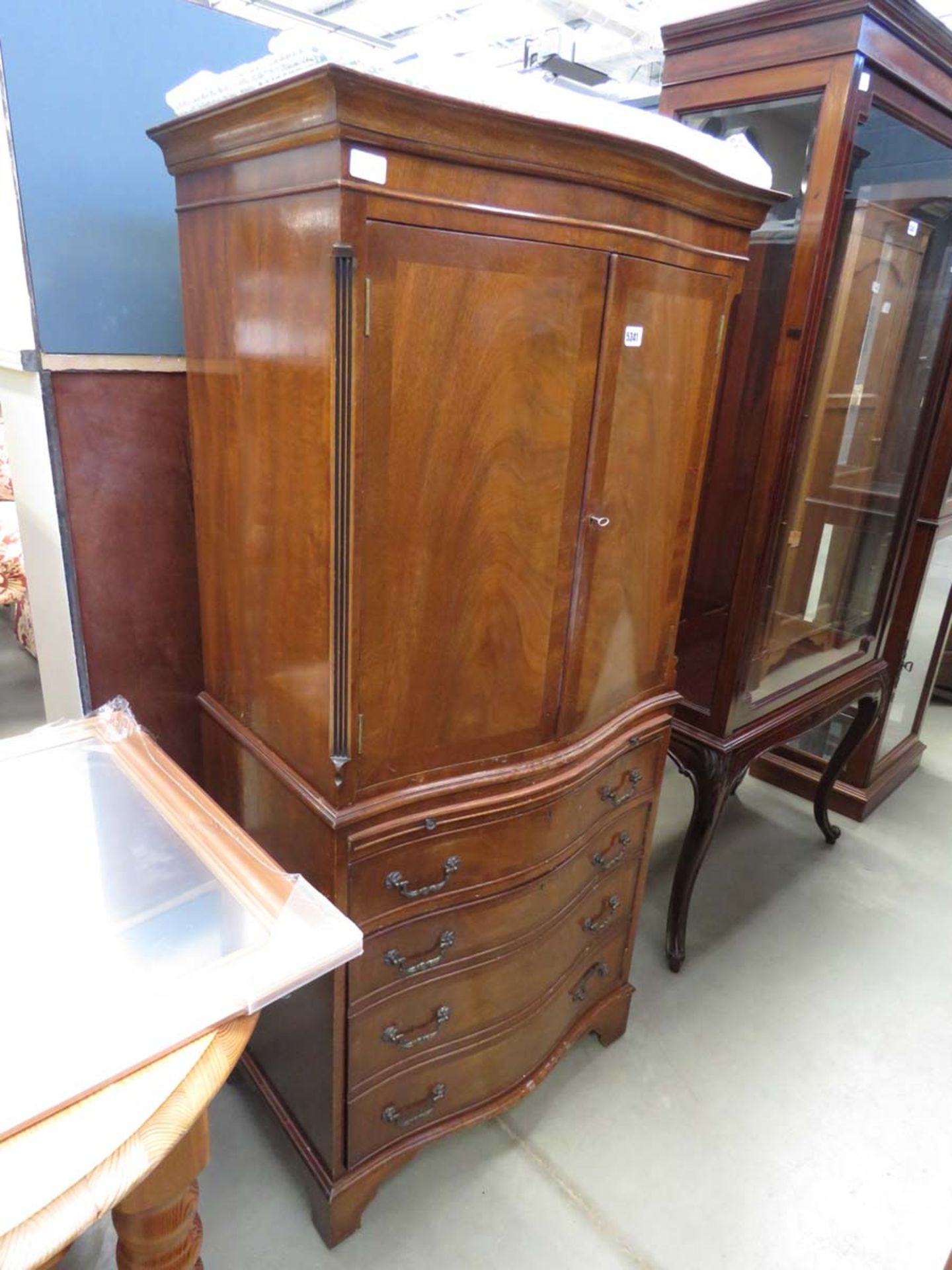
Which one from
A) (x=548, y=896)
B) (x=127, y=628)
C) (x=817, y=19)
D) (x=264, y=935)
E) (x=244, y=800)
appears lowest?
(x=548, y=896)

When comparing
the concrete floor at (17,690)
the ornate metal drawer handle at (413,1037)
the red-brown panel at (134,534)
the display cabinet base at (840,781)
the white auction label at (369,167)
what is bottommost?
the display cabinet base at (840,781)

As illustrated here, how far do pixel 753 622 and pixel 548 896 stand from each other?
0.77 metres

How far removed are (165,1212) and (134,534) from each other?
971 mm

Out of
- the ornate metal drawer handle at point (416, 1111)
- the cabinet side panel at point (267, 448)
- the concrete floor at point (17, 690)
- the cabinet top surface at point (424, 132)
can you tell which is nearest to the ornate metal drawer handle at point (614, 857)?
the ornate metal drawer handle at point (416, 1111)

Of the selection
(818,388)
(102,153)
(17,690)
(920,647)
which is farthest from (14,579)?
(920,647)

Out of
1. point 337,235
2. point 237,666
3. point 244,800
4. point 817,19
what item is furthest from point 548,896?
point 817,19

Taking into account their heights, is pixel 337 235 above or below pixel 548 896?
above

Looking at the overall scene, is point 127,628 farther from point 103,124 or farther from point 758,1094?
point 758,1094

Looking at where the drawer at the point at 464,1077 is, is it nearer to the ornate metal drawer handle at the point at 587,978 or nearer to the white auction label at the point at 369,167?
the ornate metal drawer handle at the point at 587,978

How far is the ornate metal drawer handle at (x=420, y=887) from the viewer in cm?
115

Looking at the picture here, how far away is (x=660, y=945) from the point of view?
6.83 feet

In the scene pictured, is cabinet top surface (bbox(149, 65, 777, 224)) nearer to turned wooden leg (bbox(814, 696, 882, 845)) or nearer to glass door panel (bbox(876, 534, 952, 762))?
turned wooden leg (bbox(814, 696, 882, 845))

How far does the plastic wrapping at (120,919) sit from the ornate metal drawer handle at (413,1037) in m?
0.42

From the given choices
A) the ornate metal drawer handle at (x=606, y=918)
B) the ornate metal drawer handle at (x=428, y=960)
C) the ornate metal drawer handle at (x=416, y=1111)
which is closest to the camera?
the ornate metal drawer handle at (x=428, y=960)
